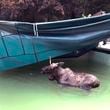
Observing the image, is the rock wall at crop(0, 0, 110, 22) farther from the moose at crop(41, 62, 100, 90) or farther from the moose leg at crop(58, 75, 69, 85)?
the moose leg at crop(58, 75, 69, 85)

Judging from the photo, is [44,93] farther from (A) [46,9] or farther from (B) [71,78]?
(A) [46,9]

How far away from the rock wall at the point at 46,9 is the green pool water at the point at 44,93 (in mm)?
1697

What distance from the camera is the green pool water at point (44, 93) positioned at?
445 cm

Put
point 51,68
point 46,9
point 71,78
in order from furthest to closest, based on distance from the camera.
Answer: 1. point 46,9
2. point 51,68
3. point 71,78

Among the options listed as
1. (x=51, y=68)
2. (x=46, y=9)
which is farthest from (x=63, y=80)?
(x=46, y=9)

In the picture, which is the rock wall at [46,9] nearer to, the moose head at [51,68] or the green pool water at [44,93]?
the green pool water at [44,93]

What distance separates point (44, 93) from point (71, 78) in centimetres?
52

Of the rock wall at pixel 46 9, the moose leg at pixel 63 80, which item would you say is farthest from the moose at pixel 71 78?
the rock wall at pixel 46 9

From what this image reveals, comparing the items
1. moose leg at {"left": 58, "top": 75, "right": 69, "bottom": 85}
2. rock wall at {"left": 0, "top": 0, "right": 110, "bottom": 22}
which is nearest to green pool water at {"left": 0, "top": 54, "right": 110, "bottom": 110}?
moose leg at {"left": 58, "top": 75, "right": 69, "bottom": 85}

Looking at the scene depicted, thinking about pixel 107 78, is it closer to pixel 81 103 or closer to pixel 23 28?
pixel 81 103

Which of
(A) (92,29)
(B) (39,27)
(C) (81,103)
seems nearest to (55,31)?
(B) (39,27)

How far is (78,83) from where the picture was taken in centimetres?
507

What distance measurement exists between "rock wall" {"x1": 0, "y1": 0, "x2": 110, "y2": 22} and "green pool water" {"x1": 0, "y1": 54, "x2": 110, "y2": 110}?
1.70 metres

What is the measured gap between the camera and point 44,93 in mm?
4953
